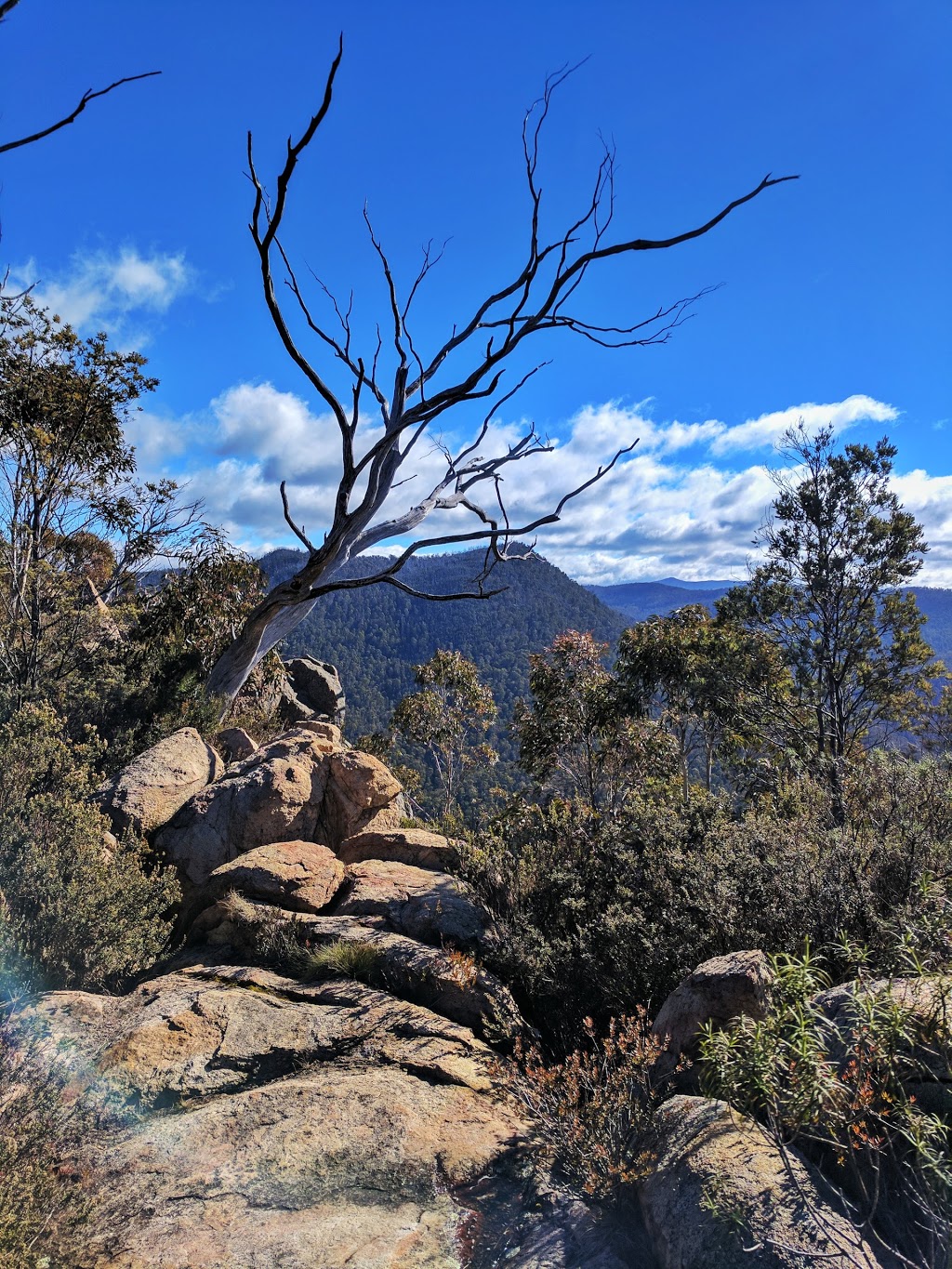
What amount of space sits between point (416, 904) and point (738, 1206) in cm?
378

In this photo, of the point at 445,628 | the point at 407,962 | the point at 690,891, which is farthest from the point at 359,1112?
the point at 445,628

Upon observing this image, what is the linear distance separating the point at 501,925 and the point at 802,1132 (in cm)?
285

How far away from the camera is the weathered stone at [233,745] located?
959 centimetres

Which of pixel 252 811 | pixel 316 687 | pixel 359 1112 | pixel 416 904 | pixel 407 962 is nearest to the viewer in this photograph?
pixel 359 1112

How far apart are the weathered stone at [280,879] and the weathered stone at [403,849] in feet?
2.74

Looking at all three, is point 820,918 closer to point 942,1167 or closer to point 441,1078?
point 942,1167

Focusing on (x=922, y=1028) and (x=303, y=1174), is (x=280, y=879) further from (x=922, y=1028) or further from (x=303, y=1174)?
(x=922, y=1028)

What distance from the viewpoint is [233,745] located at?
973cm

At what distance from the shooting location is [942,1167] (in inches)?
102

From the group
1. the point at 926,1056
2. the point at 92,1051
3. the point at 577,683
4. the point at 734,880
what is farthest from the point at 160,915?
the point at 577,683

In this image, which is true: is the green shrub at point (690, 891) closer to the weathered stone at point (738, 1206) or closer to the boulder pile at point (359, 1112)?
the boulder pile at point (359, 1112)

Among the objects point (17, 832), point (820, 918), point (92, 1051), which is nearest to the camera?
point (92, 1051)

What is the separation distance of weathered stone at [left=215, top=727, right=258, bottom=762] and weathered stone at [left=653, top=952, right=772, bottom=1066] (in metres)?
6.89

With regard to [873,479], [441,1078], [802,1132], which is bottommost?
[441,1078]
